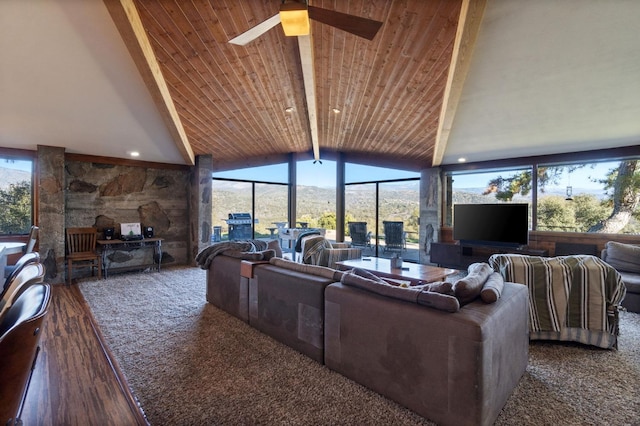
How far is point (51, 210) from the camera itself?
4930 millimetres

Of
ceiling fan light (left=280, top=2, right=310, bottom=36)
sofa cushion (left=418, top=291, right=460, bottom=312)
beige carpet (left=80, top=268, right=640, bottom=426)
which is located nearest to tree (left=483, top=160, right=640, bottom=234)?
beige carpet (left=80, top=268, right=640, bottom=426)

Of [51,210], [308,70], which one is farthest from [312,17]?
[51,210]

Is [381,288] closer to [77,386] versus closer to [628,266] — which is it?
[77,386]

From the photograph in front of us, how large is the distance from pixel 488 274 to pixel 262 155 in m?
6.56

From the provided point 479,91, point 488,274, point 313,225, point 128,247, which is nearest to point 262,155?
point 313,225

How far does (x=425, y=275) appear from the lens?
3672 millimetres

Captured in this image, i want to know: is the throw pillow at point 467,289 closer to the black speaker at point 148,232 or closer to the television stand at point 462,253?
the television stand at point 462,253

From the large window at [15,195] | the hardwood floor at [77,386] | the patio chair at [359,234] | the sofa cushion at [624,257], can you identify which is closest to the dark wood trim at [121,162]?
the large window at [15,195]

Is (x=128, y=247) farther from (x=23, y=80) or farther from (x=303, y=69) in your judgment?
(x=303, y=69)

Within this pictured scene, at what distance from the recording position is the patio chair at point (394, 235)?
728cm

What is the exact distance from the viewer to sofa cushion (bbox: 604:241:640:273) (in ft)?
13.1

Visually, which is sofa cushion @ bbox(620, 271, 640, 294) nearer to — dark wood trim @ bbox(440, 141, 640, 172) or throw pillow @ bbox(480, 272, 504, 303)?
dark wood trim @ bbox(440, 141, 640, 172)

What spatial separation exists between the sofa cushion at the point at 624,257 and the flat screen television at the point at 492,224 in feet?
3.80

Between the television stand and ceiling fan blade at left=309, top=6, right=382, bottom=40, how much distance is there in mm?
4932
